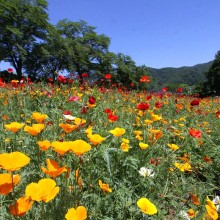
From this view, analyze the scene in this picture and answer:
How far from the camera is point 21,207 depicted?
37.2 inches

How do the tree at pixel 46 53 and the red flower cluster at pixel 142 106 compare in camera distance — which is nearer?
the red flower cluster at pixel 142 106

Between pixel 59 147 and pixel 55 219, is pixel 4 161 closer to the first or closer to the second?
pixel 59 147

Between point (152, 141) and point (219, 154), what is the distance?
0.88 meters

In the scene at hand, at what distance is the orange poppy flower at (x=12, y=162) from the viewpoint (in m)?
0.92

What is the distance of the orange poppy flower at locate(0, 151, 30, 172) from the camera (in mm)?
924

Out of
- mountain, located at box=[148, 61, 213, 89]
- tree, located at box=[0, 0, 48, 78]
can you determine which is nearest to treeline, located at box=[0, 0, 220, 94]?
tree, located at box=[0, 0, 48, 78]

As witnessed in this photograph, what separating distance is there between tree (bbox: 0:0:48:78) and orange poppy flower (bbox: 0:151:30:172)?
3023cm

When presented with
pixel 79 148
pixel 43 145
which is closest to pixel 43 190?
pixel 79 148

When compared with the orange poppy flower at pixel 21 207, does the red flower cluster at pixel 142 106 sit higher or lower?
higher

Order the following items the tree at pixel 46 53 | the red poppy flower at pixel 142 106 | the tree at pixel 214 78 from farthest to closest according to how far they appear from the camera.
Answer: the tree at pixel 214 78 < the tree at pixel 46 53 < the red poppy flower at pixel 142 106

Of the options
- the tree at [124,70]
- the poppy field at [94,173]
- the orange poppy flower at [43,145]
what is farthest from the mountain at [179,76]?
the orange poppy flower at [43,145]

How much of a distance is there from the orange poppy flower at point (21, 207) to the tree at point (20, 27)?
30.3m

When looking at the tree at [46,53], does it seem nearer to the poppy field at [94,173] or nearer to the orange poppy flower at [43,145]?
the poppy field at [94,173]

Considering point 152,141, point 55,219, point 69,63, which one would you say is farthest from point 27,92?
Answer: point 69,63
